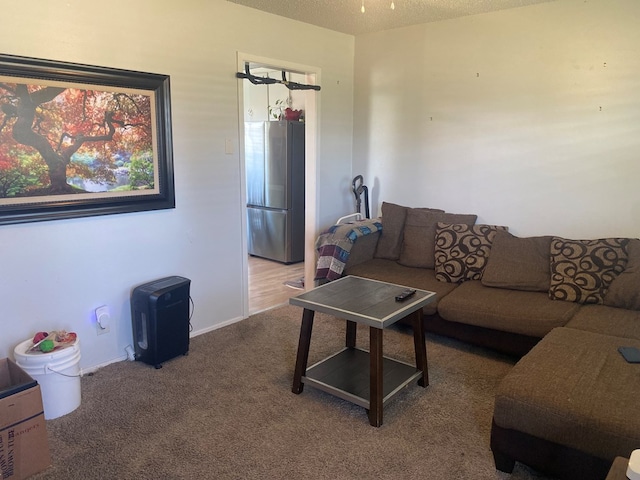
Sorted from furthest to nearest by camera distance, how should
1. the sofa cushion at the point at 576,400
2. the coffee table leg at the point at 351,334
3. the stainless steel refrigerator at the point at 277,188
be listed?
the stainless steel refrigerator at the point at 277,188 < the coffee table leg at the point at 351,334 < the sofa cushion at the point at 576,400

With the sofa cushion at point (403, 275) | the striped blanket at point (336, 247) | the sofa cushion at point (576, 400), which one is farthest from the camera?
the striped blanket at point (336, 247)

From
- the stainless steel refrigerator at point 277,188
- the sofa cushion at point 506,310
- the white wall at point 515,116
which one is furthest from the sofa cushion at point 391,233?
the stainless steel refrigerator at point 277,188

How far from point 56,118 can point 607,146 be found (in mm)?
3518

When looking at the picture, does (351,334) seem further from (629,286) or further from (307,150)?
(307,150)

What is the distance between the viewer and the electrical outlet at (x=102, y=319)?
9.57 feet

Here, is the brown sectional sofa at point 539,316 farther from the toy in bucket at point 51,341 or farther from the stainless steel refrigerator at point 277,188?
the toy in bucket at point 51,341

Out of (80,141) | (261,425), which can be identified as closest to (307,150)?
(80,141)

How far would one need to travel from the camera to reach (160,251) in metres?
3.22

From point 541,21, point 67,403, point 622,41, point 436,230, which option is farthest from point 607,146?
point 67,403

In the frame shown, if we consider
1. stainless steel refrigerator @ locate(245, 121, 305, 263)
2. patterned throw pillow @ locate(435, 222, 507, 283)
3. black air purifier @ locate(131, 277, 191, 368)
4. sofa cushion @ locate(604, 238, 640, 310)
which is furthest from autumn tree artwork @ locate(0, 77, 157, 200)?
sofa cushion @ locate(604, 238, 640, 310)

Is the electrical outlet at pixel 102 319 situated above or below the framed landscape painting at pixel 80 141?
below

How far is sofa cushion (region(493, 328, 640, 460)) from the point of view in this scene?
68.3 inches

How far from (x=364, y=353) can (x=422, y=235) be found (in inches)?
50.8

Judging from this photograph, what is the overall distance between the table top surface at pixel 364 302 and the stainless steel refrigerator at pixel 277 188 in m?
2.69
